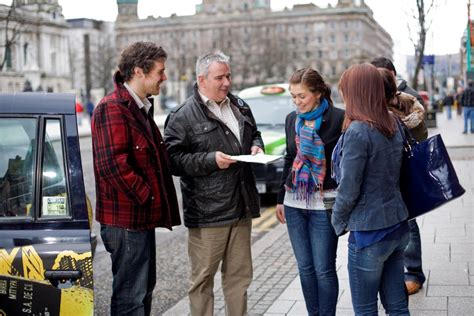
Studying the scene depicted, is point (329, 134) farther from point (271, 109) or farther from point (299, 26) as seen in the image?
point (299, 26)

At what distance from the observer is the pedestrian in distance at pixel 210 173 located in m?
4.80

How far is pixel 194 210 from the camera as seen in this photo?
4.88 metres

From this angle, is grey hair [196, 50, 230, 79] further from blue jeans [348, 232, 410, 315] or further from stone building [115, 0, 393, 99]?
stone building [115, 0, 393, 99]

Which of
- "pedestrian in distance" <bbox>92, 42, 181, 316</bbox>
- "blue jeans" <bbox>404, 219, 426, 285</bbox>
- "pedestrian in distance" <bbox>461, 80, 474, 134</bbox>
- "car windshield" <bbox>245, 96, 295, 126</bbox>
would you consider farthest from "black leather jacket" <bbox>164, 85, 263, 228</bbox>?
"pedestrian in distance" <bbox>461, 80, 474, 134</bbox>

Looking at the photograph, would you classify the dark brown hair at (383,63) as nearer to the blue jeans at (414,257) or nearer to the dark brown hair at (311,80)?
the dark brown hair at (311,80)

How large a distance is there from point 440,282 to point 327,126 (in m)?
2.44

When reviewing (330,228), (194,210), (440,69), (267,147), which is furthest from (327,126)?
(440,69)

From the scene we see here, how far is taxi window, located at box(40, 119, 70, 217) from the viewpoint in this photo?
3811 millimetres

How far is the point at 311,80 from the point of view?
4883mm

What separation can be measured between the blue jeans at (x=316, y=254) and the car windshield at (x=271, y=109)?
881cm

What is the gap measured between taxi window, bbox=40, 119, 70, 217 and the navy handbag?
6.18 ft

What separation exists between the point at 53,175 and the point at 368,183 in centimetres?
167

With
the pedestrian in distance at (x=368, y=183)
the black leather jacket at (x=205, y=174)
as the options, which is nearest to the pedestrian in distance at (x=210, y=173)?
the black leather jacket at (x=205, y=174)

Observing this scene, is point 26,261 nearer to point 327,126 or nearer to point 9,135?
point 9,135
